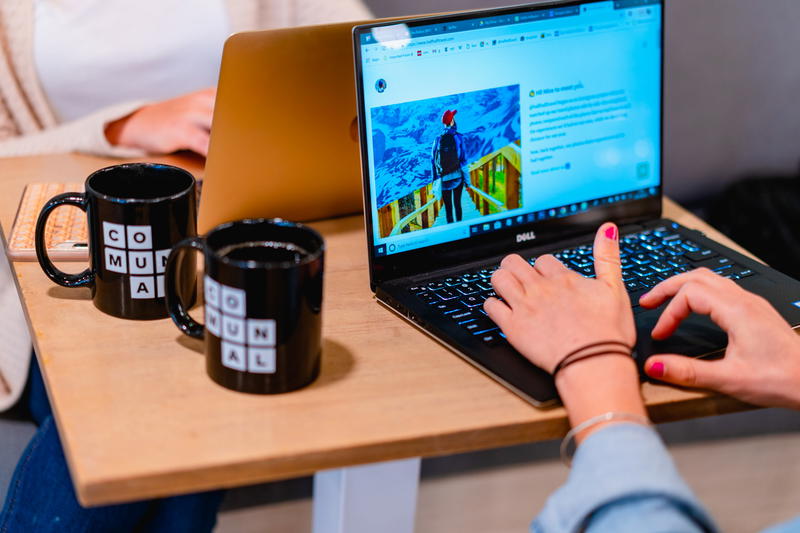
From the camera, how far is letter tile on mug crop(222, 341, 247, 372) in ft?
2.31

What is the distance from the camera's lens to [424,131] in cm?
89

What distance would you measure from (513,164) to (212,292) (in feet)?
1.33

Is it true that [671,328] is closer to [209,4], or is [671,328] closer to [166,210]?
[166,210]

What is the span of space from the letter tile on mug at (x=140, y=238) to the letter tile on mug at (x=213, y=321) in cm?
12

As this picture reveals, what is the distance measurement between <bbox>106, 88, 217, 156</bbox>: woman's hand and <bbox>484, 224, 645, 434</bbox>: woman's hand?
1.62 feet

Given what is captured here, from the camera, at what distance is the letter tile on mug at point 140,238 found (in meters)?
0.78

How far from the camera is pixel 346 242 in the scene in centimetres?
104

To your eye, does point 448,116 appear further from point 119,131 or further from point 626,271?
point 119,131

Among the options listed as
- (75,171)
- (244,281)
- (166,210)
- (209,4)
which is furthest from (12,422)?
(209,4)

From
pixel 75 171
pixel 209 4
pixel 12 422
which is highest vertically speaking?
pixel 209 4

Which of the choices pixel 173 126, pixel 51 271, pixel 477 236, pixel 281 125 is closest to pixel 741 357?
pixel 477 236

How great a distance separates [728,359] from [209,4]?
1092 mm

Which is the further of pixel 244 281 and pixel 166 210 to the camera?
pixel 166 210

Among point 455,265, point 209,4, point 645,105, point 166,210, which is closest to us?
point 166,210
